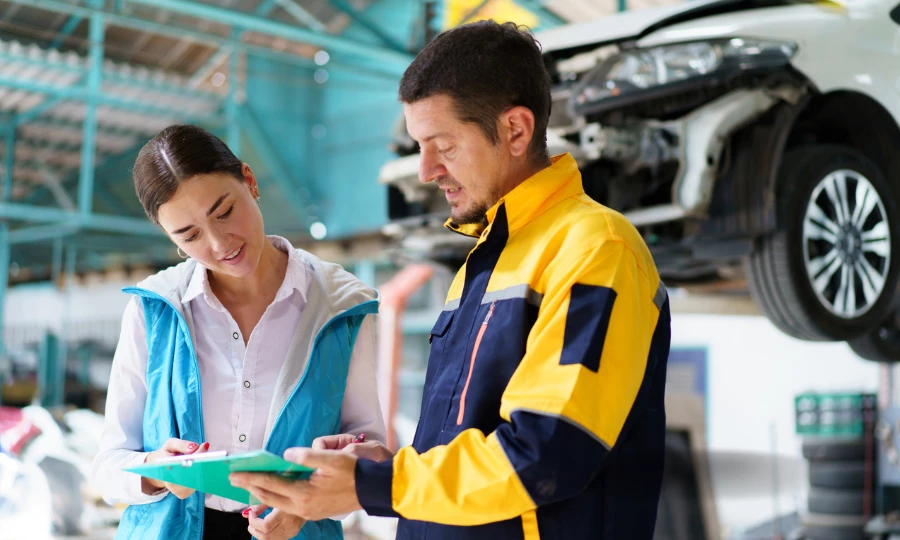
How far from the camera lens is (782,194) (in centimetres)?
288

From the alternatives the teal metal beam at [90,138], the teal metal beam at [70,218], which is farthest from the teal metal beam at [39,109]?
the teal metal beam at [70,218]

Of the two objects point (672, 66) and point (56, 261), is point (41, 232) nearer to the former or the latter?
point (56, 261)

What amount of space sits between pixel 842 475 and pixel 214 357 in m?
4.27

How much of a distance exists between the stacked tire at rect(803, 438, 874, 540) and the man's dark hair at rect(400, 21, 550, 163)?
424cm

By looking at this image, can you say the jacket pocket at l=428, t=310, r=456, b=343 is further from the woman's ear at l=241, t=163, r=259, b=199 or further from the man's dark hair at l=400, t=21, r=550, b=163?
the woman's ear at l=241, t=163, r=259, b=199

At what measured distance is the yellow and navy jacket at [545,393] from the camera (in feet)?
3.06

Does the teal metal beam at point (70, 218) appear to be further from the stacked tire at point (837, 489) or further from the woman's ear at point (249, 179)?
the woman's ear at point (249, 179)

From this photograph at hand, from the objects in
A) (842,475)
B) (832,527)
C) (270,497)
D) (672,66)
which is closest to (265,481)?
(270,497)

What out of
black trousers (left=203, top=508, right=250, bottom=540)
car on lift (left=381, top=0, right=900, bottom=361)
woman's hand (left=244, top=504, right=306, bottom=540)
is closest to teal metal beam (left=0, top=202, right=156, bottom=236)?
car on lift (left=381, top=0, right=900, bottom=361)

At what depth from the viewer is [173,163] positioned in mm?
1335

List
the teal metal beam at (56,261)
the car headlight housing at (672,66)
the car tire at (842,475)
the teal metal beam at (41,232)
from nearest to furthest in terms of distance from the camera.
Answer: the car headlight housing at (672,66) → the car tire at (842,475) → the teal metal beam at (41,232) → the teal metal beam at (56,261)

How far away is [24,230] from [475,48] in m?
8.31

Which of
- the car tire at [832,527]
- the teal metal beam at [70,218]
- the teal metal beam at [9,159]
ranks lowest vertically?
the car tire at [832,527]

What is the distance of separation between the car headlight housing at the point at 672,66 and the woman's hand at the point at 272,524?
6.77 feet
